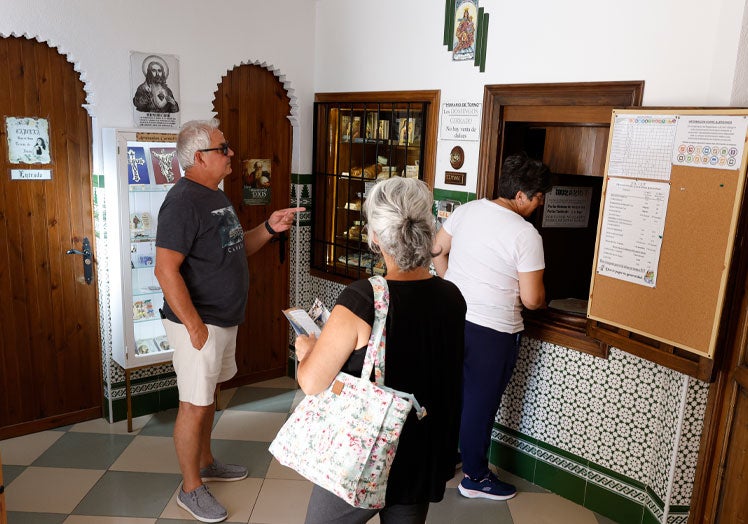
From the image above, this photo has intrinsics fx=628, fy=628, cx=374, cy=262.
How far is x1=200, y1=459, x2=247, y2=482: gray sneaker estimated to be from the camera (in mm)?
3289

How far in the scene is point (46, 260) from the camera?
3617 millimetres

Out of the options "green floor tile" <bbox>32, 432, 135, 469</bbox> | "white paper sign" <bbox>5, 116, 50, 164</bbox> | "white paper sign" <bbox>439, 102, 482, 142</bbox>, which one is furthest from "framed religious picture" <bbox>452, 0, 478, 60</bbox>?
"green floor tile" <bbox>32, 432, 135, 469</bbox>

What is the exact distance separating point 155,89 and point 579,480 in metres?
3.23

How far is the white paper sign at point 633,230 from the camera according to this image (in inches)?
99.4

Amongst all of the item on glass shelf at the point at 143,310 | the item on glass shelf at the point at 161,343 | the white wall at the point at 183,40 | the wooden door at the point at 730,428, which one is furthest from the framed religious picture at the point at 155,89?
the wooden door at the point at 730,428

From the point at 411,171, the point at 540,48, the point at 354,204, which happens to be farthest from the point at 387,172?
the point at 540,48

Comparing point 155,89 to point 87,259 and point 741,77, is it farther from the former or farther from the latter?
point 741,77

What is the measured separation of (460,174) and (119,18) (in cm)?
212

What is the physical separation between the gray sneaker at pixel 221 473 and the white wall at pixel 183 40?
1990 millimetres

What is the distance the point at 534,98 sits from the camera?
3186 mm

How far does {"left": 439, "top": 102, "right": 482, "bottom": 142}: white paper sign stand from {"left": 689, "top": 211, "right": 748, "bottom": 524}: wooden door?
5.10ft

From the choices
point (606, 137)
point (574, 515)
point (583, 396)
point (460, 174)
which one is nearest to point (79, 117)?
point (460, 174)

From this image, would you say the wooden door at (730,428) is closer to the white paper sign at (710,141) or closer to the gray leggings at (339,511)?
the white paper sign at (710,141)

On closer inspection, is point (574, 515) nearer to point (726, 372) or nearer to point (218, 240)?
point (726, 372)
